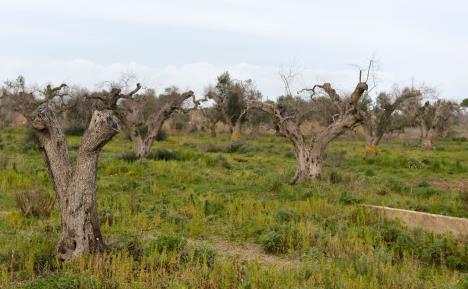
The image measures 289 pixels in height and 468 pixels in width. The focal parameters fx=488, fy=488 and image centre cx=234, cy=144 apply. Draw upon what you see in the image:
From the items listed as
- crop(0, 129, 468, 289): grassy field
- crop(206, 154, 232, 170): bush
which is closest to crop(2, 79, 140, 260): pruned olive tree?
crop(0, 129, 468, 289): grassy field

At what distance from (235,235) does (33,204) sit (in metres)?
4.63

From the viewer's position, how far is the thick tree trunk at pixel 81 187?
7555mm

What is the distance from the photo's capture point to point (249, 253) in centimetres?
889

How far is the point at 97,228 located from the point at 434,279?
5.21 meters

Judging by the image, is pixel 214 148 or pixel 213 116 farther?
pixel 213 116

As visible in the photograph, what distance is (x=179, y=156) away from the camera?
2256 centimetres

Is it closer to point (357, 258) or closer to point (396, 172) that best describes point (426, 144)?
point (396, 172)

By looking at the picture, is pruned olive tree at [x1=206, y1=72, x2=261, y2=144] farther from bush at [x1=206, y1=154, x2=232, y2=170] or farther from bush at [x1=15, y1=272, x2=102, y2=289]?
bush at [x1=15, y1=272, x2=102, y2=289]

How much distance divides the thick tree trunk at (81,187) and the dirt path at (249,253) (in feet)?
7.58

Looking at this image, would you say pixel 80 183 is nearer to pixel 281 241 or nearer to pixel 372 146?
pixel 281 241

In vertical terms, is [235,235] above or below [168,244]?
below

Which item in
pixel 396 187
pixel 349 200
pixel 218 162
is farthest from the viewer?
pixel 218 162

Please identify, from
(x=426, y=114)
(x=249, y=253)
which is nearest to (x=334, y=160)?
(x=249, y=253)

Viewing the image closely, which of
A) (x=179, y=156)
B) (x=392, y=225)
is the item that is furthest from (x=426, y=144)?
(x=392, y=225)
